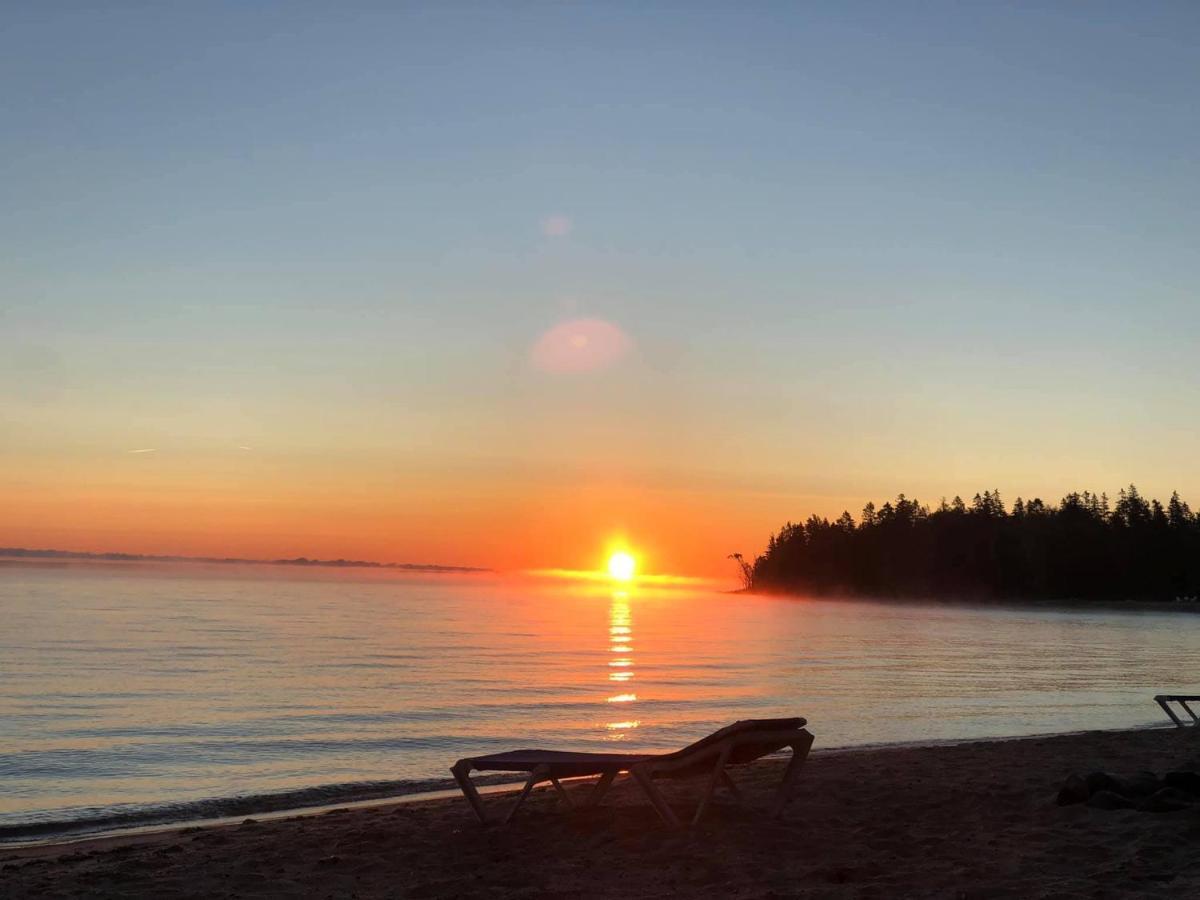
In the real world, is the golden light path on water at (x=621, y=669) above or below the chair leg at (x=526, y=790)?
below

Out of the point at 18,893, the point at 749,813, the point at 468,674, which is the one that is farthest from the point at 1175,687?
the point at 18,893

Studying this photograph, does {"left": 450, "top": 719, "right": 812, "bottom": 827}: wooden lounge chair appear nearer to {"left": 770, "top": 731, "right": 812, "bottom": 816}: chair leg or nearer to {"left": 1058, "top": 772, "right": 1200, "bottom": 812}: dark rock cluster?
{"left": 770, "top": 731, "right": 812, "bottom": 816}: chair leg

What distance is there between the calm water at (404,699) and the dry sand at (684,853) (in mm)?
3497

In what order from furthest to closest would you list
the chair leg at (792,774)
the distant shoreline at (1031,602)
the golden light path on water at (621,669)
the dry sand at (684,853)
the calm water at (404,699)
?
the distant shoreline at (1031,602)
the golden light path on water at (621,669)
the calm water at (404,699)
the chair leg at (792,774)
the dry sand at (684,853)

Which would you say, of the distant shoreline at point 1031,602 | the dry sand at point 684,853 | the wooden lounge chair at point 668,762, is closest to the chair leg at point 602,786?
the wooden lounge chair at point 668,762

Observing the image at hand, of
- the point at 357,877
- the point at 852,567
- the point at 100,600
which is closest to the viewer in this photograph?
the point at 357,877

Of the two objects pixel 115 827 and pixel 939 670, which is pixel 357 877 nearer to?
pixel 115 827

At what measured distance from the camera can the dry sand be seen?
23.9ft

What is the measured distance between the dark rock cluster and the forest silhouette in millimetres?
146061

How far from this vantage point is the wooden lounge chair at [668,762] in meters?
9.30

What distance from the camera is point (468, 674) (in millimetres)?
32938

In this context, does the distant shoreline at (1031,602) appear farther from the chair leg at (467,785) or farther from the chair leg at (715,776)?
the chair leg at (467,785)

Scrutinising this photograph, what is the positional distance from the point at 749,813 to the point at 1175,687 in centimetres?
2759

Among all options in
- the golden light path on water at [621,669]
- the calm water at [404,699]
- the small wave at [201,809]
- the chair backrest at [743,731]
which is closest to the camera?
the chair backrest at [743,731]
